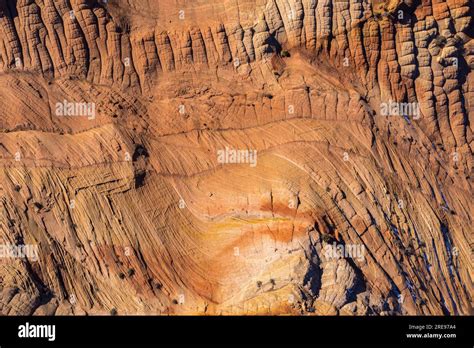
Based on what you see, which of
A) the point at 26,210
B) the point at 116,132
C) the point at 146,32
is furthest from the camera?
the point at 146,32

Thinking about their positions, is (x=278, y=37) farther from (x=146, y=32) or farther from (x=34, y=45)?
(x=34, y=45)

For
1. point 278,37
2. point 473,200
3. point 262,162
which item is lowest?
point 473,200

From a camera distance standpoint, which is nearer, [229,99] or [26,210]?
[26,210]

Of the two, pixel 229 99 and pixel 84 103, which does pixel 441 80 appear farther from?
pixel 84 103

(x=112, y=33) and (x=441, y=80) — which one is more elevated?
(x=112, y=33)

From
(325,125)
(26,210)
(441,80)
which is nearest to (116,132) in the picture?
(26,210)

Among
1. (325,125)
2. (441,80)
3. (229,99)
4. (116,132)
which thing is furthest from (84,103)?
(441,80)

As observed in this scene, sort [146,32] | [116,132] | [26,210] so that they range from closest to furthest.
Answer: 1. [26,210]
2. [116,132]
3. [146,32]
